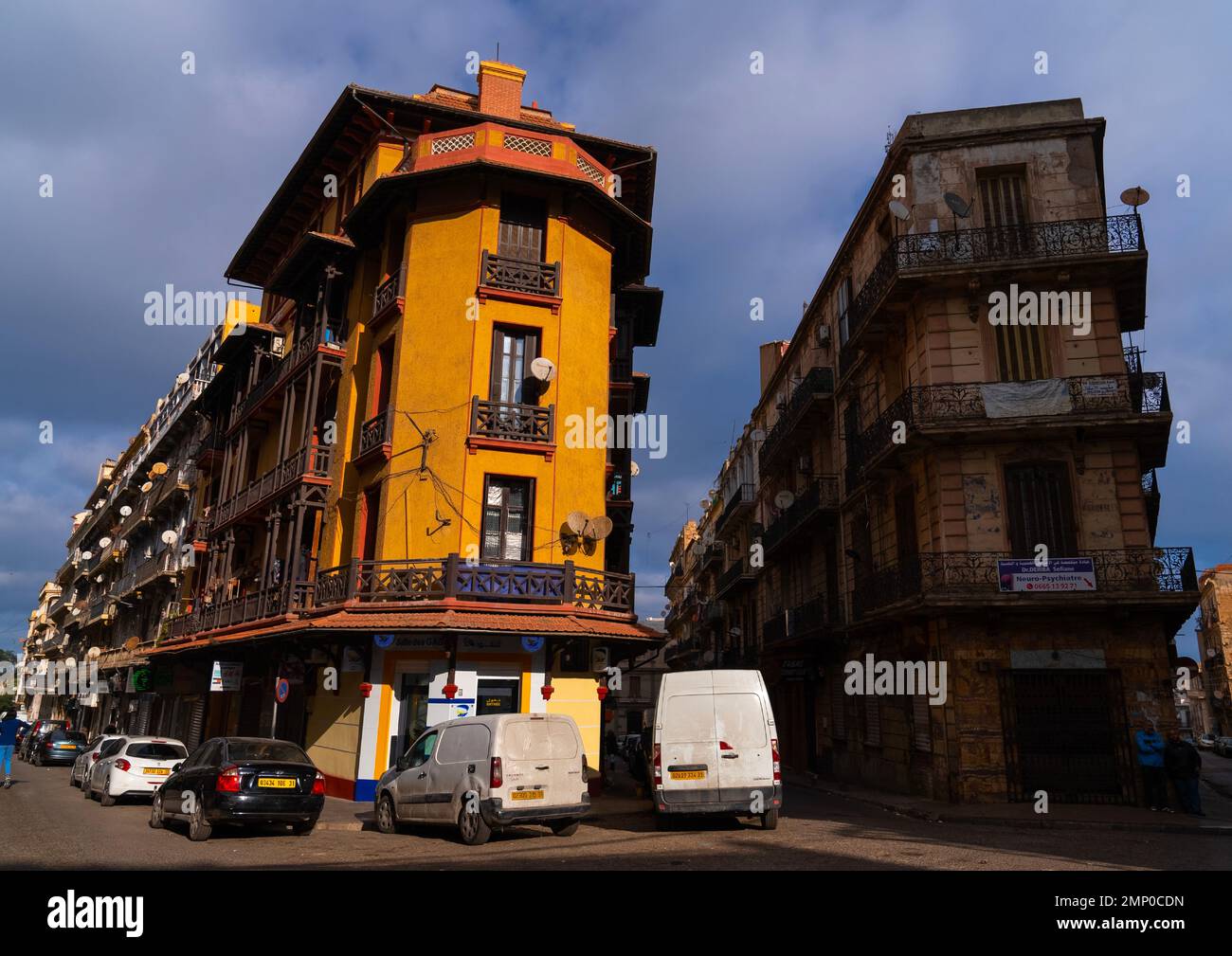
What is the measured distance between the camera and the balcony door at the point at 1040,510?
61.8 feet

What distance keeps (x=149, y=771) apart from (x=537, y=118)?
20.4 meters

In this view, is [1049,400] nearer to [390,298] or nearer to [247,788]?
[390,298]

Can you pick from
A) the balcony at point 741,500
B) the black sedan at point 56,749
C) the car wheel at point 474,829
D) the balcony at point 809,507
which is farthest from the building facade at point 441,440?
the balcony at point 741,500

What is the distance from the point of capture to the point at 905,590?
20.1 metres

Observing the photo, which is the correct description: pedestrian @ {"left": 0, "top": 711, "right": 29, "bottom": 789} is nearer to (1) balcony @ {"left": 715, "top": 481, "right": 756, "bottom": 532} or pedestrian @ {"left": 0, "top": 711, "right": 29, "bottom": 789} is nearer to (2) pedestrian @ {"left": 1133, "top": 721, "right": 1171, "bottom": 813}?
(2) pedestrian @ {"left": 1133, "top": 721, "right": 1171, "bottom": 813}

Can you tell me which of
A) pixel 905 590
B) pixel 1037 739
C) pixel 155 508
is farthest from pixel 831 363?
pixel 155 508

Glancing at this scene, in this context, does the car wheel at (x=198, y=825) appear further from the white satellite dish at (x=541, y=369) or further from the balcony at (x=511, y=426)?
the white satellite dish at (x=541, y=369)

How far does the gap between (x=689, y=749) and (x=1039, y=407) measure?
11938 millimetres

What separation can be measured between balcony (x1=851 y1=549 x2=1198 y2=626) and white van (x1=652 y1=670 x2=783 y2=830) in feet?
22.8

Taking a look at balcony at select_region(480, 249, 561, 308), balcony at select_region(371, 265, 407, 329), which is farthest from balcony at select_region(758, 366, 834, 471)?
balcony at select_region(371, 265, 407, 329)

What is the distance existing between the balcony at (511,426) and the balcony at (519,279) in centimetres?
269

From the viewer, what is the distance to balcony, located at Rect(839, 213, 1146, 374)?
64.0 ft

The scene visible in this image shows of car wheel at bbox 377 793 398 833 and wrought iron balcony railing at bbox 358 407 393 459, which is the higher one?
wrought iron balcony railing at bbox 358 407 393 459
